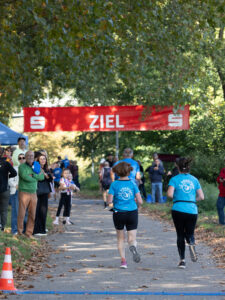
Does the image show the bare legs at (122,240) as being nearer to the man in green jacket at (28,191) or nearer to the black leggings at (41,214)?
the man in green jacket at (28,191)

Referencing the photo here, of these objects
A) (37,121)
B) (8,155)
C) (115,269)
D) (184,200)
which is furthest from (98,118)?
(115,269)

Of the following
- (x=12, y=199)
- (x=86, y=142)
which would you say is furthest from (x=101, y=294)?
(x=86, y=142)

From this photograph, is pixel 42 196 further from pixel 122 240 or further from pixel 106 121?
pixel 106 121

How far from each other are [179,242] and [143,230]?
609 cm

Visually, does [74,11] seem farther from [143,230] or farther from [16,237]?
[143,230]

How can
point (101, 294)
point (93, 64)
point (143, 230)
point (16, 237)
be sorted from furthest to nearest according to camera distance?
point (143, 230) → point (93, 64) → point (16, 237) → point (101, 294)

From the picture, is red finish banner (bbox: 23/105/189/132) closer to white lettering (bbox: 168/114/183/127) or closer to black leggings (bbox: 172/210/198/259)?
white lettering (bbox: 168/114/183/127)

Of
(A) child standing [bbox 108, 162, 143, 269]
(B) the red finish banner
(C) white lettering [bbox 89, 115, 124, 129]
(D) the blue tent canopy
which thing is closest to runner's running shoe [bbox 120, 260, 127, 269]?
(A) child standing [bbox 108, 162, 143, 269]

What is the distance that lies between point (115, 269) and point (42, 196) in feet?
17.8

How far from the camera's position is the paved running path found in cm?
844

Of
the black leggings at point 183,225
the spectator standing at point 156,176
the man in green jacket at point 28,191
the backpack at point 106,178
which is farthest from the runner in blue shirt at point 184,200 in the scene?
the spectator standing at point 156,176

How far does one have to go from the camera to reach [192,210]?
10.2 metres

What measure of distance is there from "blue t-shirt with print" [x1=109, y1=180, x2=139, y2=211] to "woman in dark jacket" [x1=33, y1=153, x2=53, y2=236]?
15.6 ft

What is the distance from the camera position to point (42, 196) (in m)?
15.2
